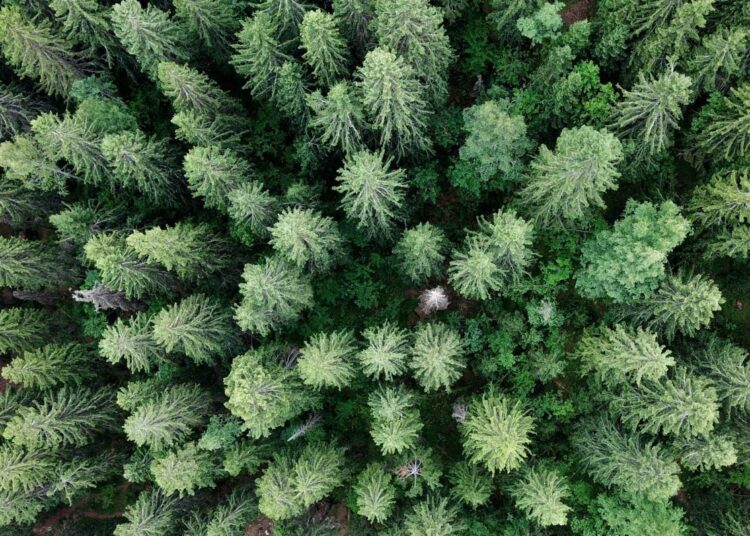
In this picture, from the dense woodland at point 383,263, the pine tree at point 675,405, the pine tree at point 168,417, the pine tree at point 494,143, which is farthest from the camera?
the pine tree at point 494,143

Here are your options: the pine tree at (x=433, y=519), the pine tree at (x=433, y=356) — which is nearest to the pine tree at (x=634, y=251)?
the pine tree at (x=433, y=356)

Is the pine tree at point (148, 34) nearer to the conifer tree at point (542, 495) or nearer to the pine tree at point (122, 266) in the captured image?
the pine tree at point (122, 266)

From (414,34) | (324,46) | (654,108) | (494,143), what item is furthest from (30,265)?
(654,108)

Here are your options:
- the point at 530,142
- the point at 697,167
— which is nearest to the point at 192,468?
the point at 530,142

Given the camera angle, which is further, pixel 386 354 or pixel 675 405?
pixel 386 354

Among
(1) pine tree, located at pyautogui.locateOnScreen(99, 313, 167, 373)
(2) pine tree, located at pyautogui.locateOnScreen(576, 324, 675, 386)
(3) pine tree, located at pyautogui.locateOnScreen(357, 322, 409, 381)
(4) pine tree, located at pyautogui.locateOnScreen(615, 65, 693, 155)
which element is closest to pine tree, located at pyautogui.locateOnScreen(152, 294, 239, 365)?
(1) pine tree, located at pyautogui.locateOnScreen(99, 313, 167, 373)

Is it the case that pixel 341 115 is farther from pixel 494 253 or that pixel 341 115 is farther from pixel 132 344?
pixel 132 344

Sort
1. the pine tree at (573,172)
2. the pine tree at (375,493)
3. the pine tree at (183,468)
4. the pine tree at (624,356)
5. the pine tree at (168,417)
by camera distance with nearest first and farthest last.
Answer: the pine tree at (573,172) < the pine tree at (624,356) < the pine tree at (168,417) < the pine tree at (183,468) < the pine tree at (375,493)
